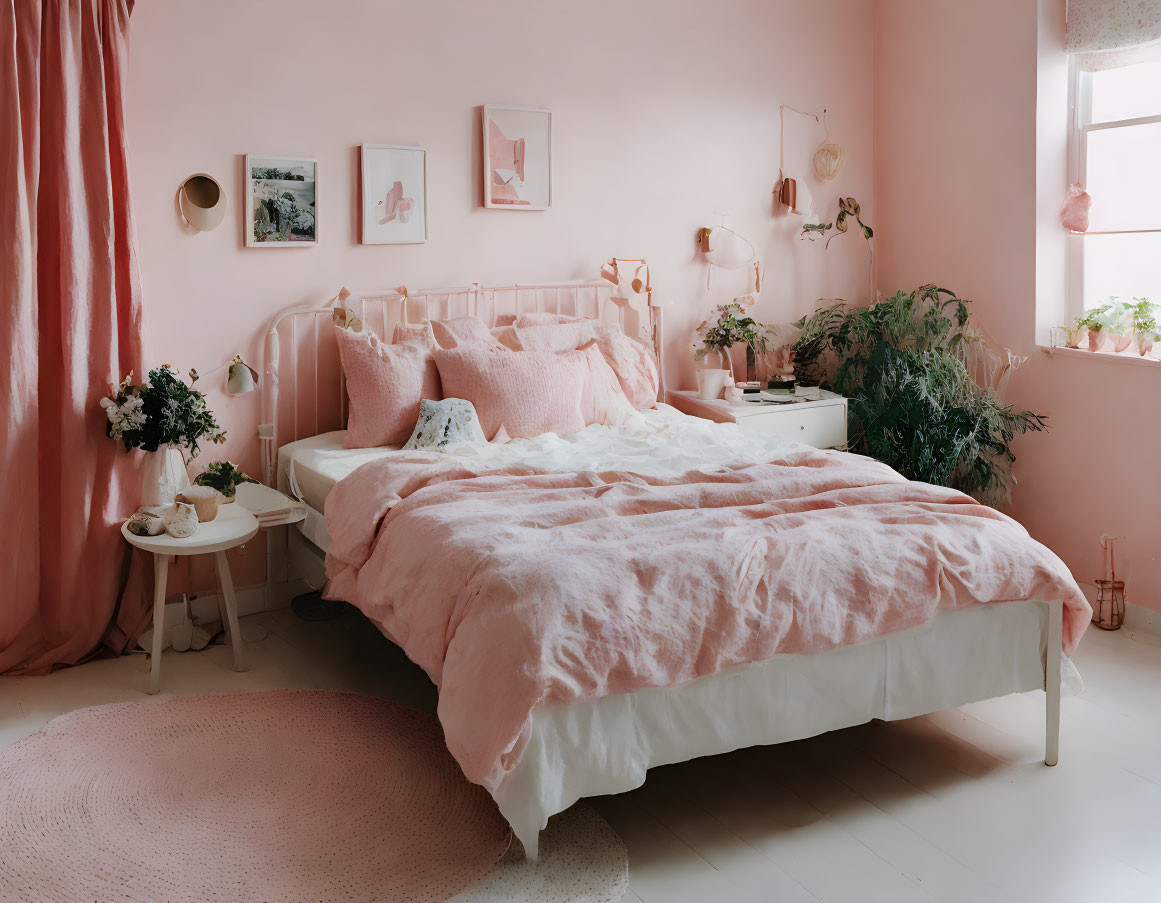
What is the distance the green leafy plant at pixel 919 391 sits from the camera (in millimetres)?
4023

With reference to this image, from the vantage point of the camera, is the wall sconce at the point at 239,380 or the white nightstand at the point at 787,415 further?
the white nightstand at the point at 787,415

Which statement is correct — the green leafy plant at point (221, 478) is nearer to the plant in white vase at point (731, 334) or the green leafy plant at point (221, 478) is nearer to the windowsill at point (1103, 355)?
the plant in white vase at point (731, 334)

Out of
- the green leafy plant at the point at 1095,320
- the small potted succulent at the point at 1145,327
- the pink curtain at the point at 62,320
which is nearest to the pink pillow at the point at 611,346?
the pink curtain at the point at 62,320

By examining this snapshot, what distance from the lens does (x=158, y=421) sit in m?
3.15

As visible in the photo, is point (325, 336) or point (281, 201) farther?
point (325, 336)

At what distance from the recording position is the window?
3.78m

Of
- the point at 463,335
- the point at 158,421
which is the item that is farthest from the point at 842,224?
the point at 158,421

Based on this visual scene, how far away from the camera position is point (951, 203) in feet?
14.6

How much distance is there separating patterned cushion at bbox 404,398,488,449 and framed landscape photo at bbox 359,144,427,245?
680mm

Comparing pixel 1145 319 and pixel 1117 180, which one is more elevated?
pixel 1117 180

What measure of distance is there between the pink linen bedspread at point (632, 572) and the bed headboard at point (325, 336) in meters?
A: 0.83

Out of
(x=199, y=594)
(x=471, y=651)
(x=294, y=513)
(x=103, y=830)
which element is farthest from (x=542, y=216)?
(x=103, y=830)

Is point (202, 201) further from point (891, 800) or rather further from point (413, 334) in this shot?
point (891, 800)

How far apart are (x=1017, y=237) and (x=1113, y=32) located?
2.55 ft
